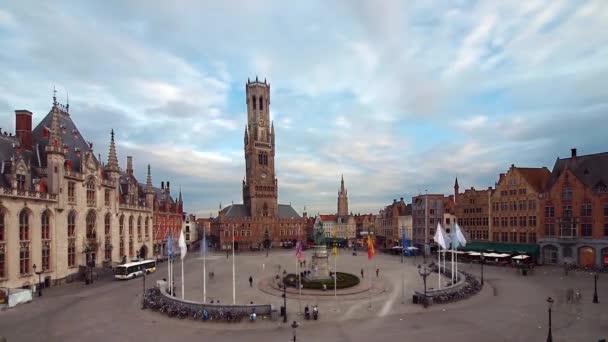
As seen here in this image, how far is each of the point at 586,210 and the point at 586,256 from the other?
263 inches

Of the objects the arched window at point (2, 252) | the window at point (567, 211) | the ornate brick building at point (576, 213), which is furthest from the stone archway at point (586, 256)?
the arched window at point (2, 252)

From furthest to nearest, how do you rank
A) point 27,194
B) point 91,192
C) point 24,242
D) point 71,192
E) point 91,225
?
point 91,192 → point 91,225 → point 71,192 → point 27,194 → point 24,242

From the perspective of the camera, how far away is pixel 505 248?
65.1 metres

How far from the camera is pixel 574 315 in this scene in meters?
28.5

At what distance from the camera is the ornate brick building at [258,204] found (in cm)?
10019

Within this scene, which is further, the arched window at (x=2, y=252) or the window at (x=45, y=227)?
the window at (x=45, y=227)

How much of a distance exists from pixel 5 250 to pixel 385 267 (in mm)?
48182

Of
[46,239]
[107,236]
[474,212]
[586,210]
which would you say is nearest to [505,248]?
[474,212]

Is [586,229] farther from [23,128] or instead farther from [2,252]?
[23,128]

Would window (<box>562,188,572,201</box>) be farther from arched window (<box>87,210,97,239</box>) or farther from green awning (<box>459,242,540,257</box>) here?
arched window (<box>87,210,97,239</box>)

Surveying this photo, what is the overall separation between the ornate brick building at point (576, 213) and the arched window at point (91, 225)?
6765cm

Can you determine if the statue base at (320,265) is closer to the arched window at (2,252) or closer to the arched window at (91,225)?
the arched window at (91,225)

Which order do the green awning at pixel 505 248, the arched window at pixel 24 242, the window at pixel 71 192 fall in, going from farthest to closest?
the green awning at pixel 505 248, the window at pixel 71 192, the arched window at pixel 24 242

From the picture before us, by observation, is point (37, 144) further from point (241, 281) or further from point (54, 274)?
point (241, 281)
